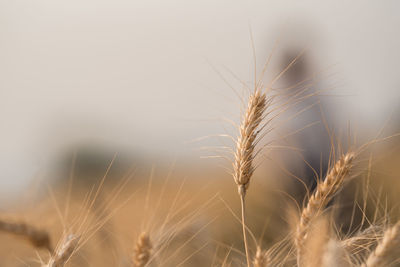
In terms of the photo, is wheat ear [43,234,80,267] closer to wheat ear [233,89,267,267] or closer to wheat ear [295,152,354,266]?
wheat ear [233,89,267,267]

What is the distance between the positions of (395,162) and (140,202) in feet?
9.55

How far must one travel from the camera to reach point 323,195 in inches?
41.0

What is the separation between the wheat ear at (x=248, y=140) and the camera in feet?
3.40

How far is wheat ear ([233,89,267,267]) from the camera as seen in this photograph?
1035 mm

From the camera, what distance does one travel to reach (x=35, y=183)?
146 centimetres

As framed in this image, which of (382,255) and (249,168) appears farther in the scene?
(249,168)

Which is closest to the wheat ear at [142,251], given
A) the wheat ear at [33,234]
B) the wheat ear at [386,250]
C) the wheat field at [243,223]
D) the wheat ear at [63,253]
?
the wheat field at [243,223]

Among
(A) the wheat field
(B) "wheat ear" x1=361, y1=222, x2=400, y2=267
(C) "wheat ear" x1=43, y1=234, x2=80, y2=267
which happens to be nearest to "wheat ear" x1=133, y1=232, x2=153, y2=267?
(A) the wheat field

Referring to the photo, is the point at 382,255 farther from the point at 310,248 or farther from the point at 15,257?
the point at 15,257

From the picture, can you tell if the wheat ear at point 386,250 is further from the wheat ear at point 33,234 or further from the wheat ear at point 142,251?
the wheat ear at point 33,234

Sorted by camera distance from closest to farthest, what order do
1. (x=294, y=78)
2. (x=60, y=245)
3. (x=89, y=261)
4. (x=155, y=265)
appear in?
1. (x=60, y=245)
2. (x=155, y=265)
3. (x=89, y=261)
4. (x=294, y=78)

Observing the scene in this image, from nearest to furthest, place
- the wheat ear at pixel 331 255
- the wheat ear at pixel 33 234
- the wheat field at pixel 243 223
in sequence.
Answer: the wheat ear at pixel 331 255, the wheat field at pixel 243 223, the wheat ear at pixel 33 234

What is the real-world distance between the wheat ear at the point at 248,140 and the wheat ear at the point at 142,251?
0.23m

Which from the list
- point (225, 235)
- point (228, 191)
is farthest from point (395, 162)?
point (225, 235)
